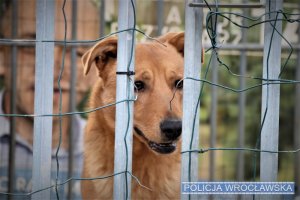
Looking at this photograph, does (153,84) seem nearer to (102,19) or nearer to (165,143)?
(165,143)

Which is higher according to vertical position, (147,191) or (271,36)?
(271,36)

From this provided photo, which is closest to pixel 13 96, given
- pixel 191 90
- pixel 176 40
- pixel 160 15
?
pixel 160 15

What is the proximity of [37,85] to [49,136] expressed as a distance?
22 centimetres

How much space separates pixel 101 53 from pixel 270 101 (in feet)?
4.27

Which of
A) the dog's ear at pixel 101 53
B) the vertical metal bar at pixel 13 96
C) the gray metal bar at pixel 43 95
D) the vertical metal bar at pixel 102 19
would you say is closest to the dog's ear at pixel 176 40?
the dog's ear at pixel 101 53

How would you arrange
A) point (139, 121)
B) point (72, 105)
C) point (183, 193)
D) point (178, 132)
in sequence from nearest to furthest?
1. point (183, 193)
2. point (178, 132)
3. point (139, 121)
4. point (72, 105)

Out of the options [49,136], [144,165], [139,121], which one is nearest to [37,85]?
[49,136]

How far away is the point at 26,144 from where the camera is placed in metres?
6.11

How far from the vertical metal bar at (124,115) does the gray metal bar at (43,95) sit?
29cm

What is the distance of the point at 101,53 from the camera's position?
3.62m

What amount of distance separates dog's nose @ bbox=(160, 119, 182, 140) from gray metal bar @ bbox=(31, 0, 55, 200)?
0.99m

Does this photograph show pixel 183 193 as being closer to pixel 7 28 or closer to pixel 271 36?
pixel 271 36

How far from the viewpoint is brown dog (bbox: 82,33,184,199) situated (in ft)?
11.8

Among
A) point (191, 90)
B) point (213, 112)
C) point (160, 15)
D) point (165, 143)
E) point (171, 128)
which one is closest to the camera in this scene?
point (191, 90)
